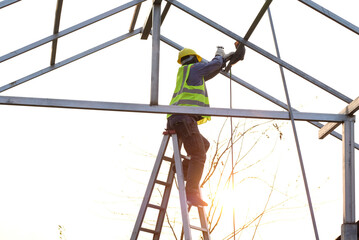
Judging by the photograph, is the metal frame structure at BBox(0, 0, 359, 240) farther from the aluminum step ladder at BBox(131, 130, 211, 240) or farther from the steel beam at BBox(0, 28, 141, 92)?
the aluminum step ladder at BBox(131, 130, 211, 240)

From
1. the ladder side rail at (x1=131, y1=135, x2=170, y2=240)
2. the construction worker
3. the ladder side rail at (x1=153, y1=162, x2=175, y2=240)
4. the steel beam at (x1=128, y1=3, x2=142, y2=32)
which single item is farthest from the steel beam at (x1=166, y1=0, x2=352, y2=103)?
the ladder side rail at (x1=153, y1=162, x2=175, y2=240)

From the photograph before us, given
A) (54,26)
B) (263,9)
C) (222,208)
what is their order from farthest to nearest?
1. (222,208)
2. (54,26)
3. (263,9)

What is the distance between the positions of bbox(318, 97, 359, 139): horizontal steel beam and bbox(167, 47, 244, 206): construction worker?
1.21 meters

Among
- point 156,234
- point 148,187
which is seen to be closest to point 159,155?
point 148,187

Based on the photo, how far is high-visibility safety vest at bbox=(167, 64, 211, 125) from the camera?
611 centimetres

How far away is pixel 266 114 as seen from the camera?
19.6 ft

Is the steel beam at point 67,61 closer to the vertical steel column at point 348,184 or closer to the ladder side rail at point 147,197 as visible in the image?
the ladder side rail at point 147,197

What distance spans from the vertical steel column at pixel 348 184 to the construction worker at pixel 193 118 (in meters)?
1.29

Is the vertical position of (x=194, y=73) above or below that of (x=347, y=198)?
above

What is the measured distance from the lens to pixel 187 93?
615 centimetres

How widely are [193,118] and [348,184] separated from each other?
5.08 feet

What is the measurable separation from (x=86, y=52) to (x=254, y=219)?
3303mm

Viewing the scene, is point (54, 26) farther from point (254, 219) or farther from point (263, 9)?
point (254, 219)

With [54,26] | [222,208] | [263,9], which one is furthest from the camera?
[222,208]
